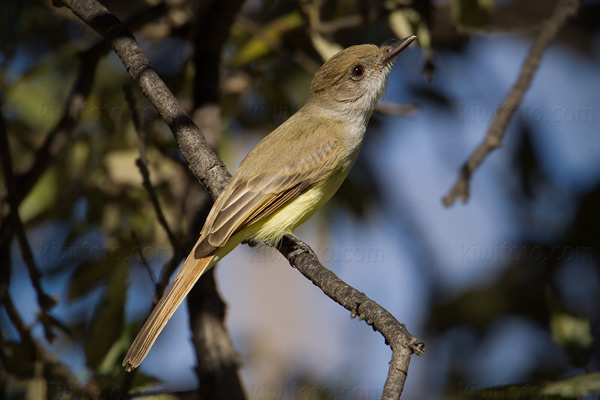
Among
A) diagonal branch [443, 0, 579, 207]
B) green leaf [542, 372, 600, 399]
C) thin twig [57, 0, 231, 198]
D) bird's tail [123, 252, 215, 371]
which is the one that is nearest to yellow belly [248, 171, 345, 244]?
bird's tail [123, 252, 215, 371]

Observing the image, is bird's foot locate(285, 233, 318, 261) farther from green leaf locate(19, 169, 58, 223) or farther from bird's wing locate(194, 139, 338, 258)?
green leaf locate(19, 169, 58, 223)

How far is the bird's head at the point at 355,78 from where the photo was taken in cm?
467

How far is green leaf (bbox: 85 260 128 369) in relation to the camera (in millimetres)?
3771

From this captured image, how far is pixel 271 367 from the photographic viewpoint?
7.07 meters

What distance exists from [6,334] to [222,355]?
145 cm

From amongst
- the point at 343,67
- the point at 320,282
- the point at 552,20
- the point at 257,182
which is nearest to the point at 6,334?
the point at 257,182

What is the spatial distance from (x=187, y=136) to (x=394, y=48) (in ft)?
5.98

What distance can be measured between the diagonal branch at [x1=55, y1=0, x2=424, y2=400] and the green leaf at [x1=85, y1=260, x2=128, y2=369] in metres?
0.74

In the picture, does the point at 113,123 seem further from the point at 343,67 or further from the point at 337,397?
the point at 337,397

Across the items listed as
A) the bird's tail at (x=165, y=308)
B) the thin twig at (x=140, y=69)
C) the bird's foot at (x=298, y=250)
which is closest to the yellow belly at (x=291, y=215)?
the bird's foot at (x=298, y=250)

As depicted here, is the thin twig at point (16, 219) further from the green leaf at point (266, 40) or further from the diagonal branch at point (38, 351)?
the green leaf at point (266, 40)

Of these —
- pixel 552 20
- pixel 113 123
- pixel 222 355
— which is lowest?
pixel 222 355

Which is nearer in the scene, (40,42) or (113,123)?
(113,123)

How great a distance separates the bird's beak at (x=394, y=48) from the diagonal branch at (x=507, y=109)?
68cm
